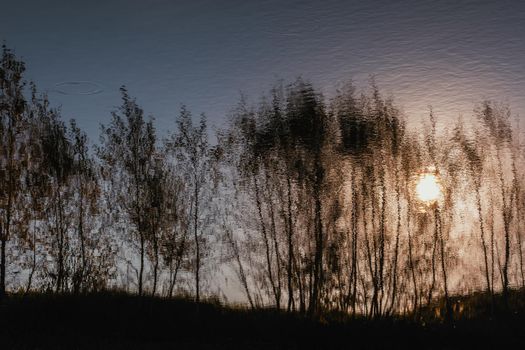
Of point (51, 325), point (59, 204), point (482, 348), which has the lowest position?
point (482, 348)

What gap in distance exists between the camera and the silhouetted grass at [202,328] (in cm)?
2680

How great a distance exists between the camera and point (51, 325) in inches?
1191

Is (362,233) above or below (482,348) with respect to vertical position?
above

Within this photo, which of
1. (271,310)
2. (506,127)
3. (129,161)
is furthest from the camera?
(506,127)

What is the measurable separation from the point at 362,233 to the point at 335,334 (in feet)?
54.0

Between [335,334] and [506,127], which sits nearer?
[335,334]

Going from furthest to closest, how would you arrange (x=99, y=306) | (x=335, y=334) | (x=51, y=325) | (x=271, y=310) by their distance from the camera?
(x=271, y=310), (x=99, y=306), (x=51, y=325), (x=335, y=334)

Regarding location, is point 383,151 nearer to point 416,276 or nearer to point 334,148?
point 334,148

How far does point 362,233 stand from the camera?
43.8 m

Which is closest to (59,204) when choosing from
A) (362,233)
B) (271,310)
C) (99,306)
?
(99,306)

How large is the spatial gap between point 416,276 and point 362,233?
6.01 metres

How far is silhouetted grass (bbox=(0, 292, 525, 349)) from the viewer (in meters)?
26.8

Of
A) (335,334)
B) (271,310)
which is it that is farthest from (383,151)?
(335,334)

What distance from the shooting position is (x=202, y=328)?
3319 cm
